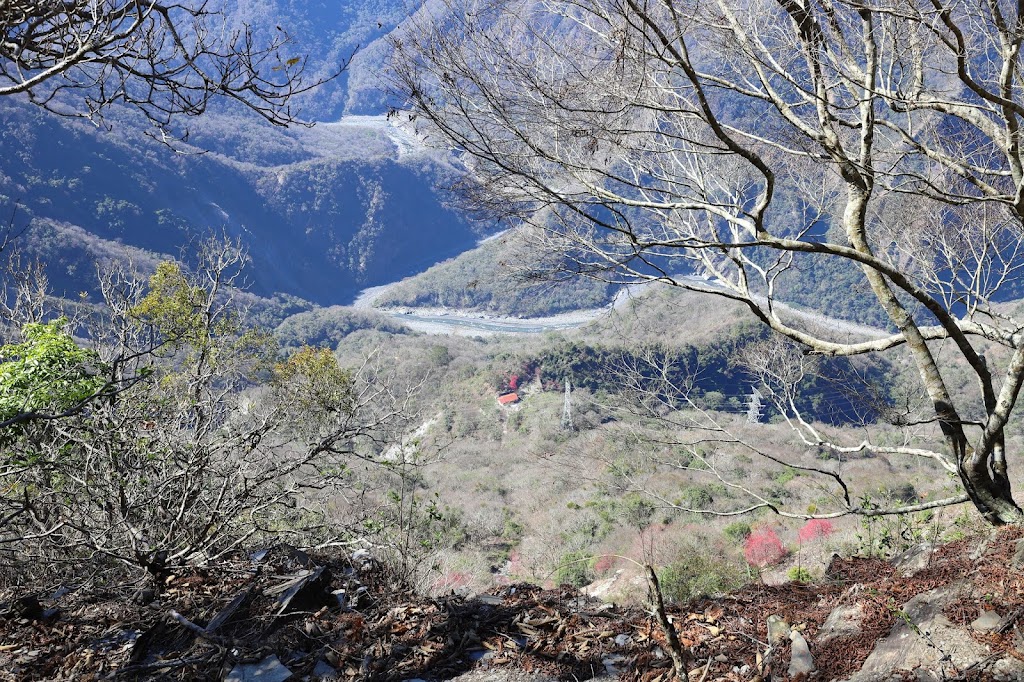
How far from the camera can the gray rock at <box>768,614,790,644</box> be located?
278cm

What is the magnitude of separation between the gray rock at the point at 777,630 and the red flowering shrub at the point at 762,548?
681cm

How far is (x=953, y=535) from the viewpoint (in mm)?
4672

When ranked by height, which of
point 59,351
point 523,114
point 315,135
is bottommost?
point 59,351

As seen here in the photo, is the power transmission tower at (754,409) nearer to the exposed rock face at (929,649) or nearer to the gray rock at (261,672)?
A: the exposed rock face at (929,649)

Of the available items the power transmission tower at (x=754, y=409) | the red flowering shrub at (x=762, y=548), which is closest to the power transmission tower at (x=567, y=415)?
the power transmission tower at (x=754, y=409)

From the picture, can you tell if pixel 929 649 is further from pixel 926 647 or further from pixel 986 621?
pixel 986 621

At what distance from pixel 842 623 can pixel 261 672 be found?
2.65 m

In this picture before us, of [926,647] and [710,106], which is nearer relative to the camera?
[926,647]

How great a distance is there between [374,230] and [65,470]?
90445 millimetres

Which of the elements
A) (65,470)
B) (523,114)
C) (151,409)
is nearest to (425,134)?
(523,114)

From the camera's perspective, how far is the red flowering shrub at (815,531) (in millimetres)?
10383

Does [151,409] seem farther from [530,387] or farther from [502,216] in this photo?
[530,387]

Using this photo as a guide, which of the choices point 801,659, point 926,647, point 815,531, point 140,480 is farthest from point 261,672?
point 815,531

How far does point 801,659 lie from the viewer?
2527 mm
